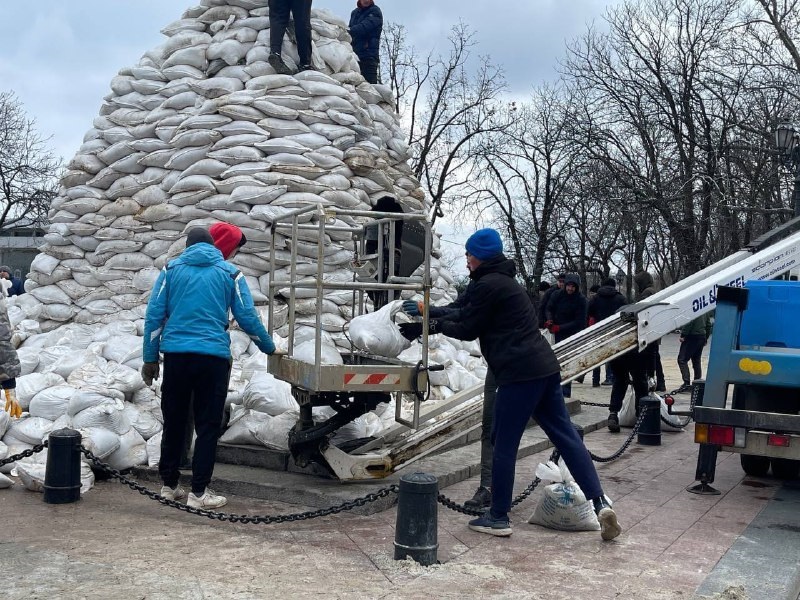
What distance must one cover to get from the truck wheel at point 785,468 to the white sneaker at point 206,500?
4173 millimetres

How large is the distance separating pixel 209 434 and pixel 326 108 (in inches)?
170

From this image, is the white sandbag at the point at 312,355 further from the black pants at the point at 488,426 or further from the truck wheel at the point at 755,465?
the truck wheel at the point at 755,465

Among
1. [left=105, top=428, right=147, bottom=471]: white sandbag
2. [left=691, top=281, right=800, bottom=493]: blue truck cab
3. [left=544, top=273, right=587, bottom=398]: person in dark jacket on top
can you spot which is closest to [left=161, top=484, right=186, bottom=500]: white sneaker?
[left=105, top=428, right=147, bottom=471]: white sandbag

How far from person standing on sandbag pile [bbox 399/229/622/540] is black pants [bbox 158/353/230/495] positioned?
1394 millimetres

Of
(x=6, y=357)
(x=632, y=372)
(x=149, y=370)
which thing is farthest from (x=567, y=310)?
(x=6, y=357)

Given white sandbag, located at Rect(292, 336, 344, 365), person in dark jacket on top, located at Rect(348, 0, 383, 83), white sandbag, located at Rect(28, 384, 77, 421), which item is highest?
person in dark jacket on top, located at Rect(348, 0, 383, 83)

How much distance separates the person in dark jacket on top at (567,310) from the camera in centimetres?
1165

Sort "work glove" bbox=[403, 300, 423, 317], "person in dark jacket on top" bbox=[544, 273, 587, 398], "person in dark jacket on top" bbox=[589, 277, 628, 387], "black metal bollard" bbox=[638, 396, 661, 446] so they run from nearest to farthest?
"work glove" bbox=[403, 300, 423, 317], "black metal bollard" bbox=[638, 396, 661, 446], "person in dark jacket on top" bbox=[544, 273, 587, 398], "person in dark jacket on top" bbox=[589, 277, 628, 387]

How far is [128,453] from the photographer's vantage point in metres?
6.27

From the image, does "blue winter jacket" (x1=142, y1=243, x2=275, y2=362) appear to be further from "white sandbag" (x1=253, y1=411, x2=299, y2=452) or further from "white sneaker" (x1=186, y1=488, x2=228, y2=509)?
"white sandbag" (x1=253, y1=411, x2=299, y2=452)

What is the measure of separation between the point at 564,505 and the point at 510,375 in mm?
852

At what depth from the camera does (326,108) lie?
28.8ft

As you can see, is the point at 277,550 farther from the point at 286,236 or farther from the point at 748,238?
the point at 748,238

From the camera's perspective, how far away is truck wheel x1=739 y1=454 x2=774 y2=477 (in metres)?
6.98
